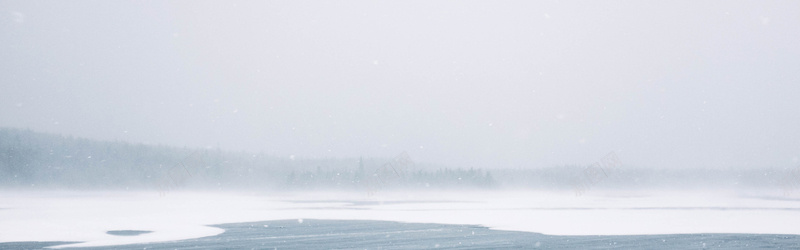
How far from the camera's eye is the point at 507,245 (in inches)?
914

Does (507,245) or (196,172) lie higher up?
(196,172)

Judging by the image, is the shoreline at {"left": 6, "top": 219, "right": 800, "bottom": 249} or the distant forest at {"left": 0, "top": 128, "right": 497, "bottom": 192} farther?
the distant forest at {"left": 0, "top": 128, "right": 497, "bottom": 192}

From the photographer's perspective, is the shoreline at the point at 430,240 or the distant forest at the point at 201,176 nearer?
the shoreline at the point at 430,240

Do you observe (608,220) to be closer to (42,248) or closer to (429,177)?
(42,248)

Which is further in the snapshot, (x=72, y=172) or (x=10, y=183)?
(x=72, y=172)

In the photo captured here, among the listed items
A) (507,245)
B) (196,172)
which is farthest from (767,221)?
(196,172)

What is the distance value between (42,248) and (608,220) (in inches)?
920

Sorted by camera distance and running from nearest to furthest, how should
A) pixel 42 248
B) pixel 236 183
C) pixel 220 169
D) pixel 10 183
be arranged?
pixel 42 248
pixel 10 183
pixel 236 183
pixel 220 169

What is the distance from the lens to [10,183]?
167625mm

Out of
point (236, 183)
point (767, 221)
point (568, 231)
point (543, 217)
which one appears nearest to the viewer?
point (568, 231)

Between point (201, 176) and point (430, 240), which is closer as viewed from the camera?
point (430, 240)

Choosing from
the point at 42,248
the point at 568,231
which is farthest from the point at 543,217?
the point at 42,248

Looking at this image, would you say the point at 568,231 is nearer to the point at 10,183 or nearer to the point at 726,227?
the point at 726,227

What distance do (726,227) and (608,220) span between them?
6000 mm
